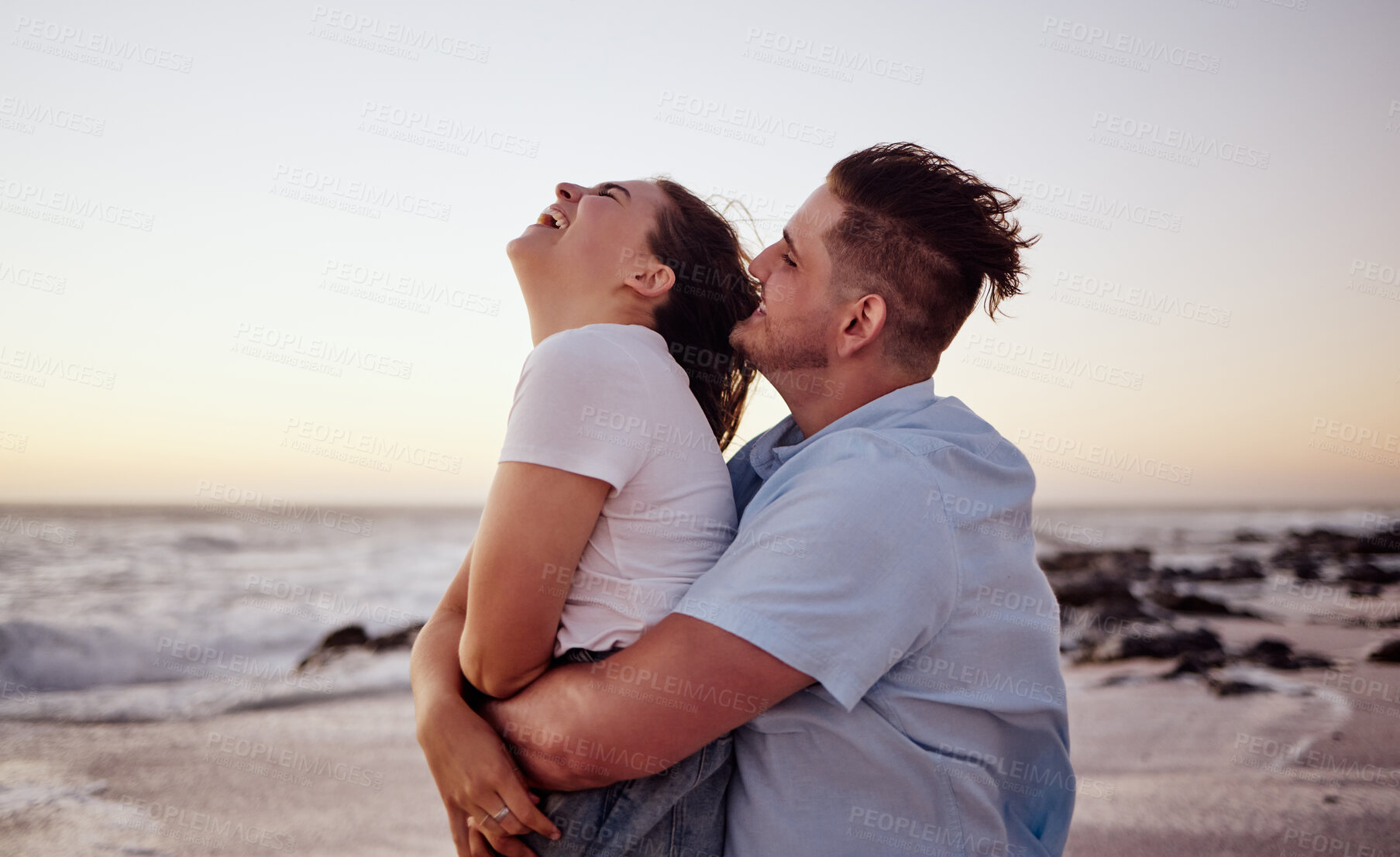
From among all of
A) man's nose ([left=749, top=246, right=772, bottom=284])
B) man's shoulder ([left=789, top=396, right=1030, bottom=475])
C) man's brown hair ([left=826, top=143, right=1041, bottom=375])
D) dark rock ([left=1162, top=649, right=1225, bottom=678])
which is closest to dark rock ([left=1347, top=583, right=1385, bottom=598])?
dark rock ([left=1162, top=649, right=1225, bottom=678])

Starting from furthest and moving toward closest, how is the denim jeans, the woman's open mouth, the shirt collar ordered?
the woman's open mouth
the shirt collar
the denim jeans

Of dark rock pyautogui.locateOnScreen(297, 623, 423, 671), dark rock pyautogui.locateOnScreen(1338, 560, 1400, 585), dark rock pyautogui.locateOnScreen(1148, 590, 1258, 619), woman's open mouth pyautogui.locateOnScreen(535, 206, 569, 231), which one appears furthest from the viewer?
dark rock pyautogui.locateOnScreen(1338, 560, 1400, 585)

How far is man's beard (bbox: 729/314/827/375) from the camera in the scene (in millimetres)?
2105

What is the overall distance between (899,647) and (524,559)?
687 millimetres

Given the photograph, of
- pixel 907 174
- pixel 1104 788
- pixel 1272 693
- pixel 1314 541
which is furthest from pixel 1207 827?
pixel 1314 541

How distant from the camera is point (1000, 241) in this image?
7.13ft

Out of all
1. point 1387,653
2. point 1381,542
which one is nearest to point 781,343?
point 1387,653

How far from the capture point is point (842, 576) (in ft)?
4.74

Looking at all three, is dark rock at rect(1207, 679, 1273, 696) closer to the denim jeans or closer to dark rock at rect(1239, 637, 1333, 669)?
dark rock at rect(1239, 637, 1333, 669)

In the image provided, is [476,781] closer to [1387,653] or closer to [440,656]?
[440,656]

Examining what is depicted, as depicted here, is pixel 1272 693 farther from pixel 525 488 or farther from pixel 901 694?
pixel 525 488


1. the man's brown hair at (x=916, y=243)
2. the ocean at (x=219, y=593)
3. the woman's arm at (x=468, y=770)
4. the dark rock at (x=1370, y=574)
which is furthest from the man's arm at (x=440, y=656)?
the dark rock at (x=1370, y=574)

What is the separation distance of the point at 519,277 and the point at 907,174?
103cm

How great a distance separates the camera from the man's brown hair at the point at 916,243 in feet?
6.86
